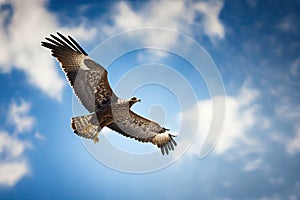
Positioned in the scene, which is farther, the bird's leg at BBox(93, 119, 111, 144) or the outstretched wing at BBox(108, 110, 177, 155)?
the outstretched wing at BBox(108, 110, 177, 155)

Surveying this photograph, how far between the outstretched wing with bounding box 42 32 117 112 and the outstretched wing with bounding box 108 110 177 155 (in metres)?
1.55

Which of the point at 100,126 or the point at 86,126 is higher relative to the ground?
the point at 100,126

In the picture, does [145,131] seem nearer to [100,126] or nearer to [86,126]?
[100,126]

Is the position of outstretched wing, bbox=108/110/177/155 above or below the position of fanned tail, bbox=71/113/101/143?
above

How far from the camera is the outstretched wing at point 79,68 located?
12.8 meters

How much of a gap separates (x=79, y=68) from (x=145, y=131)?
3380mm

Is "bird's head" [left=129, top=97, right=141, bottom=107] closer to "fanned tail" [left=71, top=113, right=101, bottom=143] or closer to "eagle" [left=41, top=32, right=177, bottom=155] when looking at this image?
"eagle" [left=41, top=32, right=177, bottom=155]

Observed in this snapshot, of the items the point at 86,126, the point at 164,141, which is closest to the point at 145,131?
the point at 164,141

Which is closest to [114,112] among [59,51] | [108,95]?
[108,95]

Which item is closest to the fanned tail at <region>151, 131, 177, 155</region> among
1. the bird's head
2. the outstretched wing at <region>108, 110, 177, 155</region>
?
the outstretched wing at <region>108, 110, 177, 155</region>

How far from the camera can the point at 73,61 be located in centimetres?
1291

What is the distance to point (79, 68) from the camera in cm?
1291

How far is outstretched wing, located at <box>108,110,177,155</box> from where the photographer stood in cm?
1391

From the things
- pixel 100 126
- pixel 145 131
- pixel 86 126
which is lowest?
pixel 86 126
